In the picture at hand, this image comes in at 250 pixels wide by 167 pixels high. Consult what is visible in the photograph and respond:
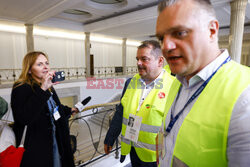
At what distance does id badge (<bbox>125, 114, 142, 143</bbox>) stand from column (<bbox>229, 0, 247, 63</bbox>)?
570cm

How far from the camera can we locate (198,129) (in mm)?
→ 630

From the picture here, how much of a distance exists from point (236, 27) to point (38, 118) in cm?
668

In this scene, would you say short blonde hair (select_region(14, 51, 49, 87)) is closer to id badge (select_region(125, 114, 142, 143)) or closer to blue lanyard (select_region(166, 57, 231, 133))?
id badge (select_region(125, 114, 142, 143))

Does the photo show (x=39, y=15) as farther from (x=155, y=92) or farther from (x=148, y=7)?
(x=155, y=92)

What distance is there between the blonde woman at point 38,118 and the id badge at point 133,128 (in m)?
0.76

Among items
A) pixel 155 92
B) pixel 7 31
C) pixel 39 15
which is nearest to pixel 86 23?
pixel 39 15

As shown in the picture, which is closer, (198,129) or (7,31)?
(198,129)

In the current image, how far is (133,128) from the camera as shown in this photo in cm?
146

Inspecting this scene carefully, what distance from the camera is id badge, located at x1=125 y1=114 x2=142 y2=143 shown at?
1.43 m

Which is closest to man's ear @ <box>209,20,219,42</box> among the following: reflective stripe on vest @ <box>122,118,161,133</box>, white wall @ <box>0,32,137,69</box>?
reflective stripe on vest @ <box>122,118,161,133</box>

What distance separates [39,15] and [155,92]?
8.62 metres

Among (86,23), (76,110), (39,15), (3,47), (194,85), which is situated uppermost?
(86,23)

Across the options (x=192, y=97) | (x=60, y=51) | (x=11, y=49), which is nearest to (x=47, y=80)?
(x=192, y=97)

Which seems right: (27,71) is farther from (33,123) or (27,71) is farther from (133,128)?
(133,128)
